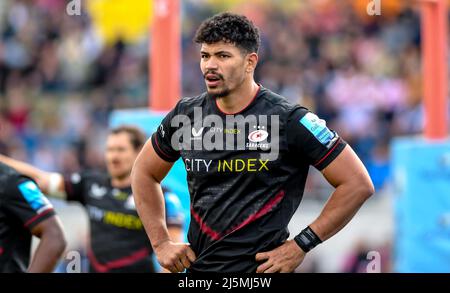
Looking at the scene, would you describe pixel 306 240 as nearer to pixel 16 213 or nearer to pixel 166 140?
pixel 166 140

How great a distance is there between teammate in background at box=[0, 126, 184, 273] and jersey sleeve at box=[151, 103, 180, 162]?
2287 mm

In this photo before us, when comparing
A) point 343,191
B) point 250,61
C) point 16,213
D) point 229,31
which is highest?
point 229,31

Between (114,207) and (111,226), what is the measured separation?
171mm

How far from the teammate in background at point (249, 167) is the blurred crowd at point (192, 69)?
30.9ft

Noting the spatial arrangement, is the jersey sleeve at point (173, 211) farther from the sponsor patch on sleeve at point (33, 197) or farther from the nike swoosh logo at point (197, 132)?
the nike swoosh logo at point (197, 132)

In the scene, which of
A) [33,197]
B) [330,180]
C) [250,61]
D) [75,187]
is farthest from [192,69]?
[330,180]

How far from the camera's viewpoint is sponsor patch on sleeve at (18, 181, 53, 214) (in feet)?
19.7

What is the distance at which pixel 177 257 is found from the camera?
5.21 m

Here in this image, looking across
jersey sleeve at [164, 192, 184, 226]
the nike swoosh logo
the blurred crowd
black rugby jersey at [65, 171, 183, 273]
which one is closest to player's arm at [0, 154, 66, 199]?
black rugby jersey at [65, 171, 183, 273]

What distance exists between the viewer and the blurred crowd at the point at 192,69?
14586 mm

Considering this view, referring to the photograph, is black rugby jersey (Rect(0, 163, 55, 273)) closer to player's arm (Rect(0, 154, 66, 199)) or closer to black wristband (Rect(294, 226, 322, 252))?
player's arm (Rect(0, 154, 66, 199))

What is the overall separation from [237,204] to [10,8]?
11.2m
